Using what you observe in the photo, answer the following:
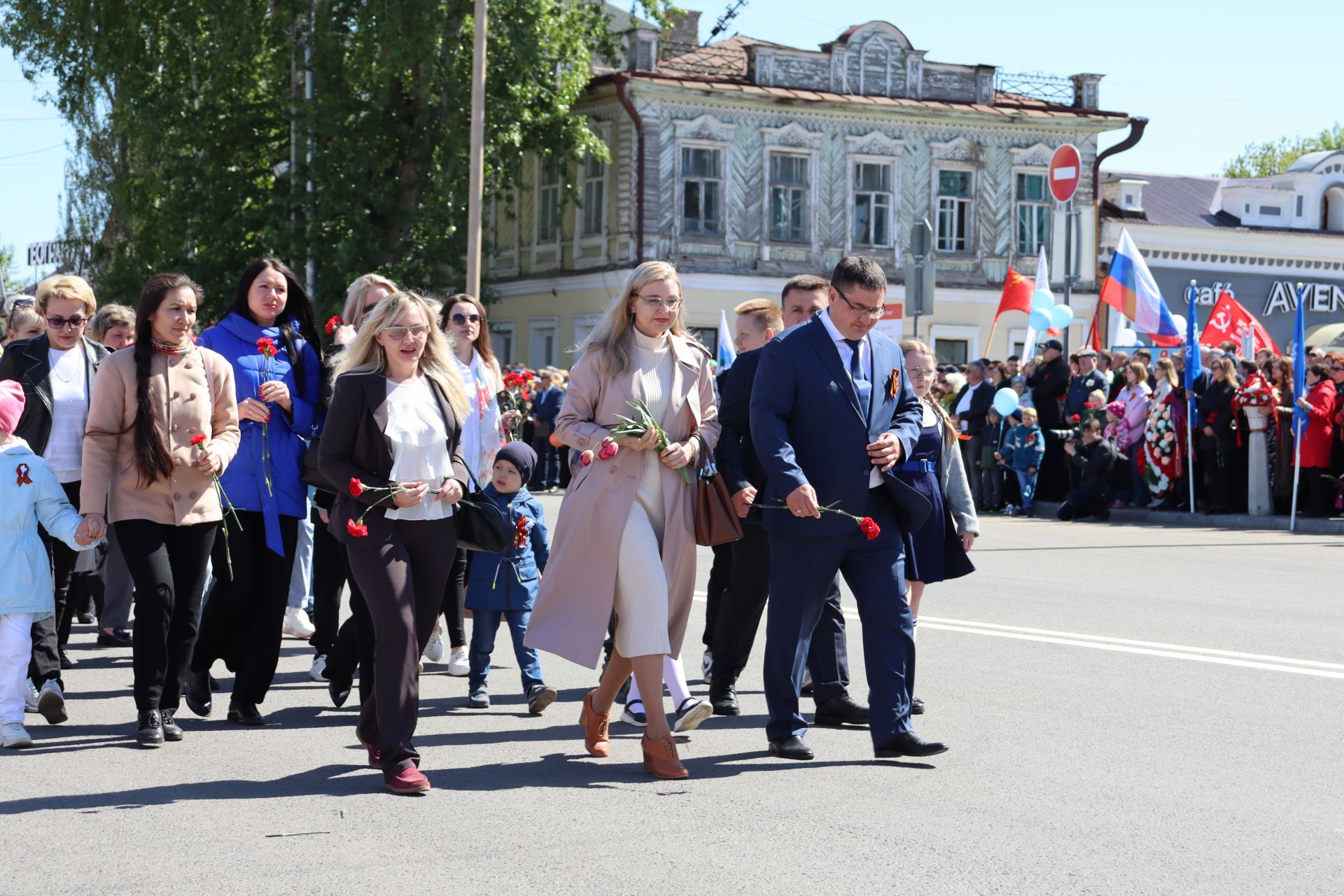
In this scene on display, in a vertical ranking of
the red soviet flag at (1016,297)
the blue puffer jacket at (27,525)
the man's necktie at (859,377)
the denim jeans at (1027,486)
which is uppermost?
the red soviet flag at (1016,297)

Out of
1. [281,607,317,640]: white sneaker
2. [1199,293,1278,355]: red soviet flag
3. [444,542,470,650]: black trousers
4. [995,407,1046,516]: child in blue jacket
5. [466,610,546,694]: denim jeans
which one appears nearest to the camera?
[466,610,546,694]: denim jeans

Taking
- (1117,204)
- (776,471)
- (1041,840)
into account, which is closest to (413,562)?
(776,471)

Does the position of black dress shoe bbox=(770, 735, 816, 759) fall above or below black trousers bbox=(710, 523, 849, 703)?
below

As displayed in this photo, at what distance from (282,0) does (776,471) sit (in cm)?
2964

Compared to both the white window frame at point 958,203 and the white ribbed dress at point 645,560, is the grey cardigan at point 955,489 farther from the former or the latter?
the white window frame at point 958,203

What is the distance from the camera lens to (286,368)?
831 cm

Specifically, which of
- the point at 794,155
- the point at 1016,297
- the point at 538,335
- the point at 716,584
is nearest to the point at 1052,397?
the point at 1016,297

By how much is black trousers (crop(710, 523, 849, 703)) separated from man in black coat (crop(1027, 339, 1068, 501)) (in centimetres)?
1534

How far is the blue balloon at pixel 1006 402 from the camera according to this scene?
Result: 2281 centimetres

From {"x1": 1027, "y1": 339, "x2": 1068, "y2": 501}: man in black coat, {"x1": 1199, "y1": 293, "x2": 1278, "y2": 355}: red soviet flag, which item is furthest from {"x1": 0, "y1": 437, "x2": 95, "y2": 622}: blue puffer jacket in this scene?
{"x1": 1199, "y1": 293, "x2": 1278, "y2": 355}: red soviet flag

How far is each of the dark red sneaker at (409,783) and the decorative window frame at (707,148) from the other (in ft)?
112

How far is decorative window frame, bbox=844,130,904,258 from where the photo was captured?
4184cm

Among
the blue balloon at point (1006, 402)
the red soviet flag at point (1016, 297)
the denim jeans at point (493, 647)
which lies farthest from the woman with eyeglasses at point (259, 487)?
the red soviet flag at point (1016, 297)

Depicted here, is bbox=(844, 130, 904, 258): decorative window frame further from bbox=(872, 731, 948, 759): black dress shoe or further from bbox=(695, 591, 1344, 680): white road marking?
bbox=(872, 731, 948, 759): black dress shoe
